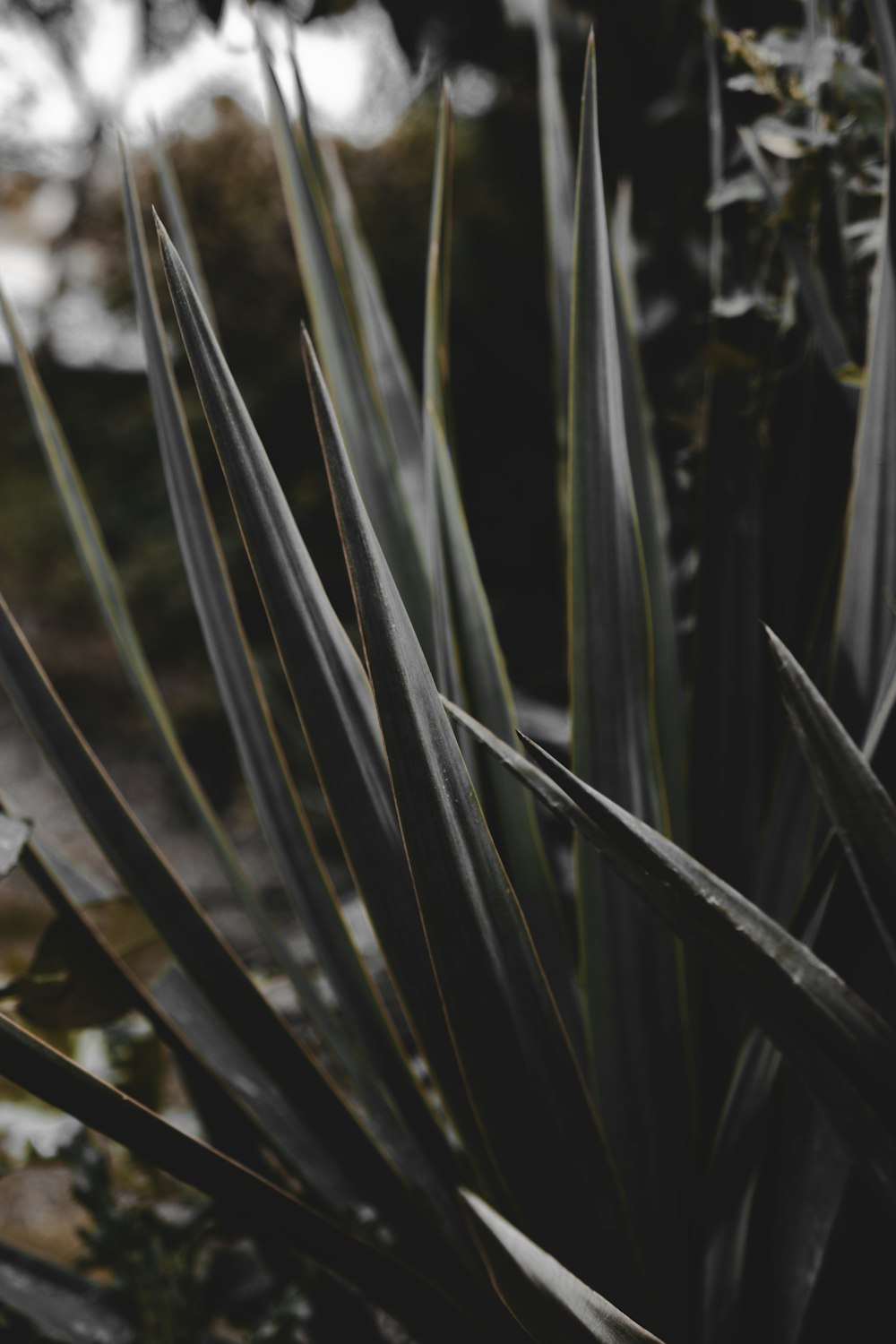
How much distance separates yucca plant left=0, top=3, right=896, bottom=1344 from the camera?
31 centimetres

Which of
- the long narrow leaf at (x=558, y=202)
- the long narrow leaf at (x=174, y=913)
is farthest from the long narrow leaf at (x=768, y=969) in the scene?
the long narrow leaf at (x=558, y=202)

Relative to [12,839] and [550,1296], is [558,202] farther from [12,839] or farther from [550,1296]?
[550,1296]

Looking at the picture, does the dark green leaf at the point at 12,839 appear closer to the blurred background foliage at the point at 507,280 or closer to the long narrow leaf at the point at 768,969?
the long narrow leaf at the point at 768,969

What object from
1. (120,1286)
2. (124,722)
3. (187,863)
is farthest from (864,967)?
(124,722)

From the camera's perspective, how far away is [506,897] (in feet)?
1.15

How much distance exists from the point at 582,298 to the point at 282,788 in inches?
12.2

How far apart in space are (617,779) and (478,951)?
159 millimetres

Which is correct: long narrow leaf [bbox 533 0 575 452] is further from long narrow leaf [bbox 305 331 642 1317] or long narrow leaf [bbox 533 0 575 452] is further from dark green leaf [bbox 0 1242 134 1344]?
dark green leaf [bbox 0 1242 134 1344]

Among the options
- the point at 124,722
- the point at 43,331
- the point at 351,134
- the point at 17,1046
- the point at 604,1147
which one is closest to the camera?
the point at 17,1046

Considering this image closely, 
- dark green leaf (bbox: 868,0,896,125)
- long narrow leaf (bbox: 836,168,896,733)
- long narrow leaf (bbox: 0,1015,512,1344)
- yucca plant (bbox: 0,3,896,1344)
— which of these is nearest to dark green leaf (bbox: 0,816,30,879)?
yucca plant (bbox: 0,3,896,1344)

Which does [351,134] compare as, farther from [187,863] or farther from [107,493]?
[187,863]

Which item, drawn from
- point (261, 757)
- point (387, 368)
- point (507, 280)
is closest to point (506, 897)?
point (261, 757)

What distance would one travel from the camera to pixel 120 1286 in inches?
23.2

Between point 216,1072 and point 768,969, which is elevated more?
point 768,969
